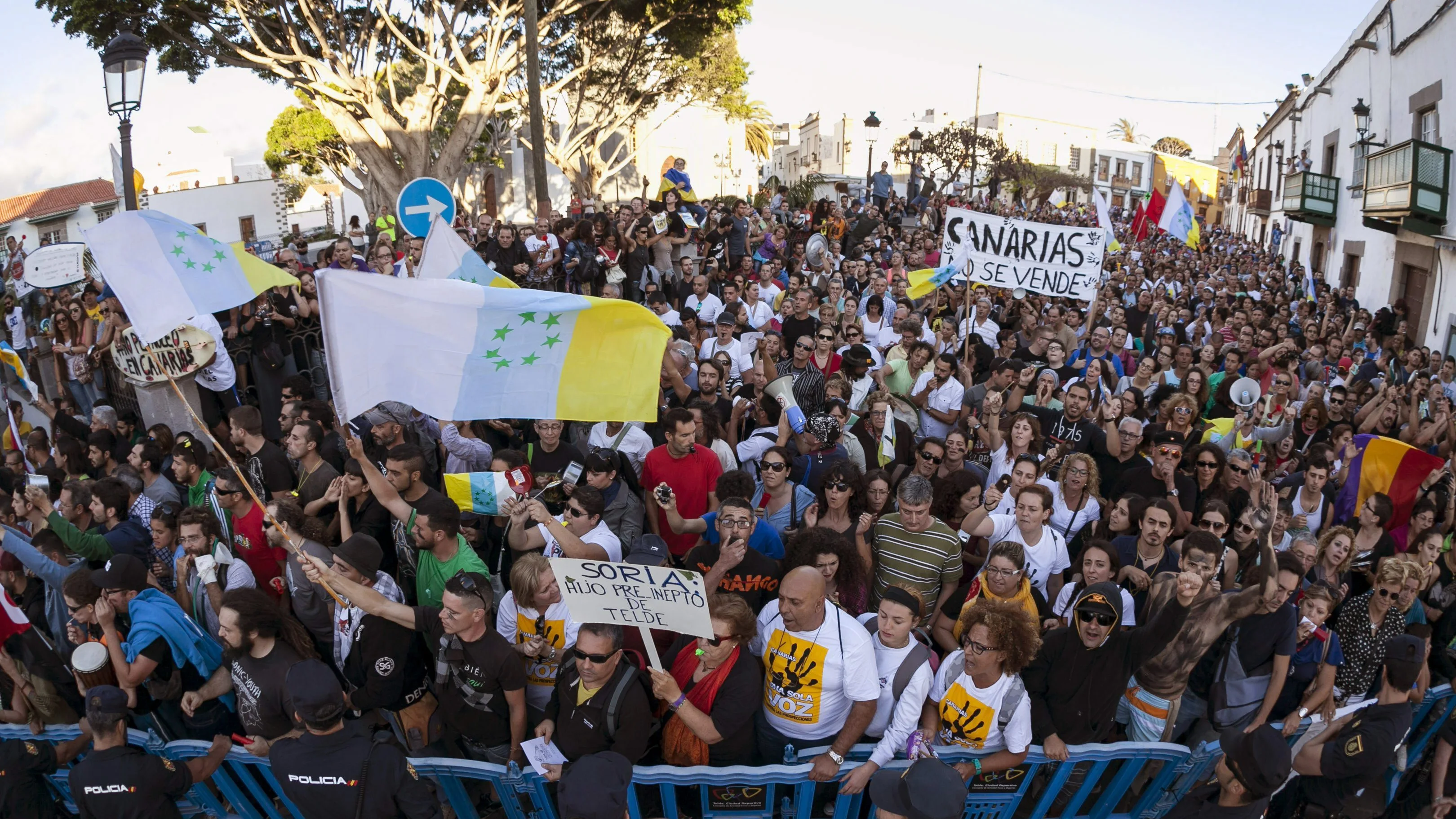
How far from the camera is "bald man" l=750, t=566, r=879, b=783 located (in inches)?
157

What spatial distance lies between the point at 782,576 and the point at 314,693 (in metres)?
2.35

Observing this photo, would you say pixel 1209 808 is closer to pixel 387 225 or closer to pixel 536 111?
pixel 536 111

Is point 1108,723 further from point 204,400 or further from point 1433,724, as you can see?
point 204,400

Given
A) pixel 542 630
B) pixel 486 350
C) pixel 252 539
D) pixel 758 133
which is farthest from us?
pixel 758 133

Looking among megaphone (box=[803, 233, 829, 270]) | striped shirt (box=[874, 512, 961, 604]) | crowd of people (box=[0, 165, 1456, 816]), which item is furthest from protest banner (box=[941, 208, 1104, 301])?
striped shirt (box=[874, 512, 961, 604])

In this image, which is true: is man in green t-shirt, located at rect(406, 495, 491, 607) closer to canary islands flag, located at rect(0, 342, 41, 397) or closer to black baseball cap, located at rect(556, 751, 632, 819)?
black baseball cap, located at rect(556, 751, 632, 819)

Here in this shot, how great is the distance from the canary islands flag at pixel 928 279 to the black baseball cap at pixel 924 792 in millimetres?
7180

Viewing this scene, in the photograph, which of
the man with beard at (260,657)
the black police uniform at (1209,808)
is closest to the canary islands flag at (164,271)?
the man with beard at (260,657)

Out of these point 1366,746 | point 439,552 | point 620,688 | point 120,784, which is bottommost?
point 120,784

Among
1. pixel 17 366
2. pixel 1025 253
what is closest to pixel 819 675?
pixel 1025 253

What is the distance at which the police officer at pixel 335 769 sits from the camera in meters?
3.49

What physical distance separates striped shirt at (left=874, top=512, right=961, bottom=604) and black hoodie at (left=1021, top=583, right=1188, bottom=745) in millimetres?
889

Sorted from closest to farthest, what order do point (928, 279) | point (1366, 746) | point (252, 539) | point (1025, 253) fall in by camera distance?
point (1366, 746) → point (252, 539) → point (1025, 253) → point (928, 279)

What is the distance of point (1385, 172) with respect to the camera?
→ 17422 mm
